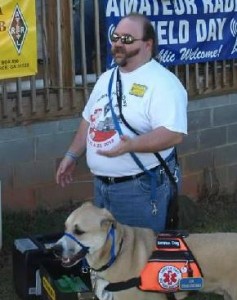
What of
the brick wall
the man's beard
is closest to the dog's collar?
the man's beard

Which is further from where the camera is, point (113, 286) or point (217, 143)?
point (217, 143)

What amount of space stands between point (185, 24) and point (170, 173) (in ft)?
11.1

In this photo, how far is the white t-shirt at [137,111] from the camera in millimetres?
4090

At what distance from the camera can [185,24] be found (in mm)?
7453

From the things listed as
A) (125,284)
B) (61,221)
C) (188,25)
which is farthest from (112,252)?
(188,25)

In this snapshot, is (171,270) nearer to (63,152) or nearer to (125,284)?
(125,284)

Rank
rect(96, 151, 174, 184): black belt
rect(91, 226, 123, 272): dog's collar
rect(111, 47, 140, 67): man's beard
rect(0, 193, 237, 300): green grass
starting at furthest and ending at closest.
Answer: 1. rect(0, 193, 237, 300): green grass
2. rect(96, 151, 174, 184): black belt
3. rect(111, 47, 140, 67): man's beard
4. rect(91, 226, 123, 272): dog's collar

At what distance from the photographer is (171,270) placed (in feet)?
13.6

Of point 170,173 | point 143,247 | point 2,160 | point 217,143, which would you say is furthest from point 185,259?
point 217,143

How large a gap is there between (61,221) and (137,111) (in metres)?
2.66

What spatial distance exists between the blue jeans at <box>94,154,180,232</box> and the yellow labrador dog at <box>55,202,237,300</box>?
0.56 ft

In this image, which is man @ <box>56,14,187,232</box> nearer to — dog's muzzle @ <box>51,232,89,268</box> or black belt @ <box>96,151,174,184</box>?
black belt @ <box>96,151,174,184</box>

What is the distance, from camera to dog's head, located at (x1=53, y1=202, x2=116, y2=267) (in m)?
3.93

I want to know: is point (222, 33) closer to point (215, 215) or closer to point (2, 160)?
point (215, 215)
